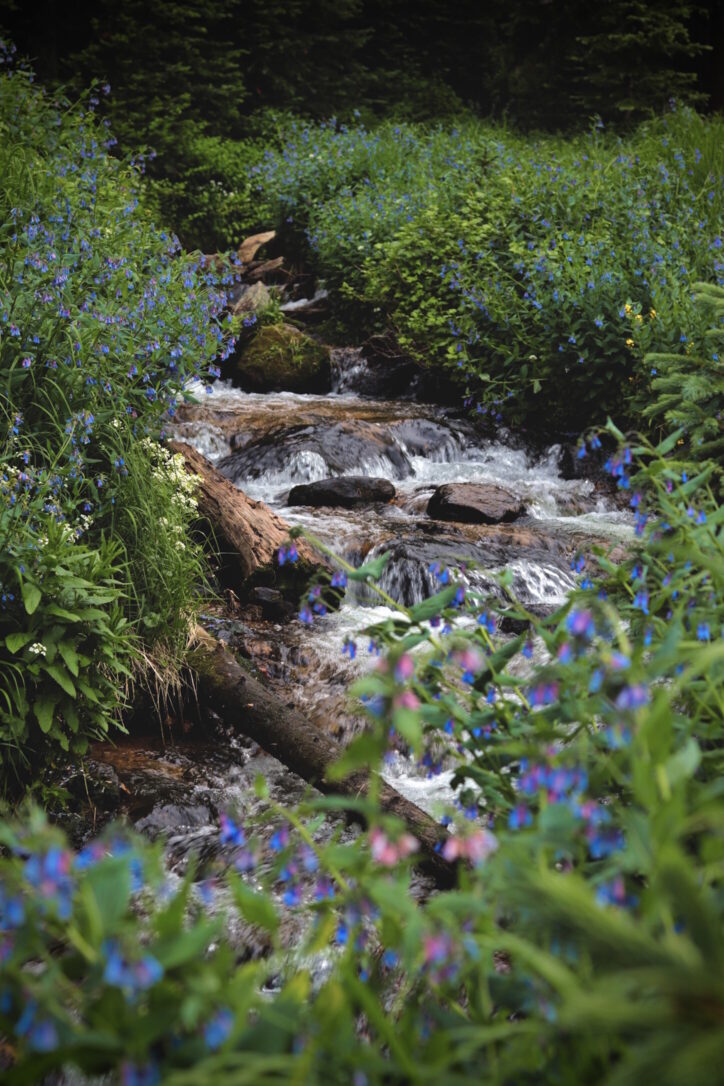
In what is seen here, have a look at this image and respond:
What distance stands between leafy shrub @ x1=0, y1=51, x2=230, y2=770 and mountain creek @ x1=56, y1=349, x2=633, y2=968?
13.4 inches

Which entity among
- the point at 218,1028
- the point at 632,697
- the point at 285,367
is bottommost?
the point at 285,367

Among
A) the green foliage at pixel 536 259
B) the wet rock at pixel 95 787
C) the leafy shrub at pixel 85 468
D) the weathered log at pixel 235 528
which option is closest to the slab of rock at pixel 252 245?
the green foliage at pixel 536 259

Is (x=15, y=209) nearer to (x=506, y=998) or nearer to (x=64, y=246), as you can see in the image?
(x=64, y=246)

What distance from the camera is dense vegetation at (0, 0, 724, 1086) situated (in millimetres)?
890

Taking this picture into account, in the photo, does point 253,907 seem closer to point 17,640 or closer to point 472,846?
point 472,846

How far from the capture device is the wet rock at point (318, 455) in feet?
22.2

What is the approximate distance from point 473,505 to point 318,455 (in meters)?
1.36

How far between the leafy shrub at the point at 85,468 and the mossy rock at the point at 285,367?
349 cm

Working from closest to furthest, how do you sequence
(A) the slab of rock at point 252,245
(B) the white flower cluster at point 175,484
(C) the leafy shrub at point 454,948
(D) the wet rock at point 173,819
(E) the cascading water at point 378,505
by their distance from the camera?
1. (C) the leafy shrub at point 454,948
2. (D) the wet rock at point 173,819
3. (B) the white flower cluster at point 175,484
4. (E) the cascading water at point 378,505
5. (A) the slab of rock at point 252,245

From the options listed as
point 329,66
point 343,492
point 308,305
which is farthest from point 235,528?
point 329,66

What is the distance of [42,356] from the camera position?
3896 millimetres

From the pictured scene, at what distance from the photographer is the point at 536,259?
23.6ft

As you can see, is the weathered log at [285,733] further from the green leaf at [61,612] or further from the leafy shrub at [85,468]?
the green leaf at [61,612]

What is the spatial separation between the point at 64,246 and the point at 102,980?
4257mm
